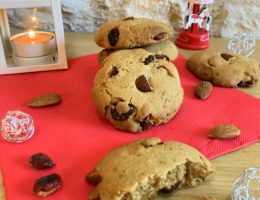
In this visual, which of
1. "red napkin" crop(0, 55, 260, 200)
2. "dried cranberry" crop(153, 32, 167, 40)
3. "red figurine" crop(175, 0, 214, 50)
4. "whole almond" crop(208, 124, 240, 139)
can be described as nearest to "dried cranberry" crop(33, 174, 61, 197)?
"red napkin" crop(0, 55, 260, 200)

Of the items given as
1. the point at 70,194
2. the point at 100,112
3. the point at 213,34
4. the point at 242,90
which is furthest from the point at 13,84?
the point at 213,34

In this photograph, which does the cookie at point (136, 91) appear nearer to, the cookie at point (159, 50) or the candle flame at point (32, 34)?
the cookie at point (159, 50)

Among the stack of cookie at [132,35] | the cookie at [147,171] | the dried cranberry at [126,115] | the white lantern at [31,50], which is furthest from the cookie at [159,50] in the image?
the cookie at [147,171]

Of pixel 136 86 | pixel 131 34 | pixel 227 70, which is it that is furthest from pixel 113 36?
pixel 227 70

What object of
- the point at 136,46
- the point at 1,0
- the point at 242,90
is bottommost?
the point at 242,90

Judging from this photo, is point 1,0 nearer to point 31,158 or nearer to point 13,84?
point 13,84

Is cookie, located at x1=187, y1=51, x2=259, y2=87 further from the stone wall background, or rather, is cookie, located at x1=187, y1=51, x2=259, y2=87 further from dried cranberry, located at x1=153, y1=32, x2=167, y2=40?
the stone wall background
